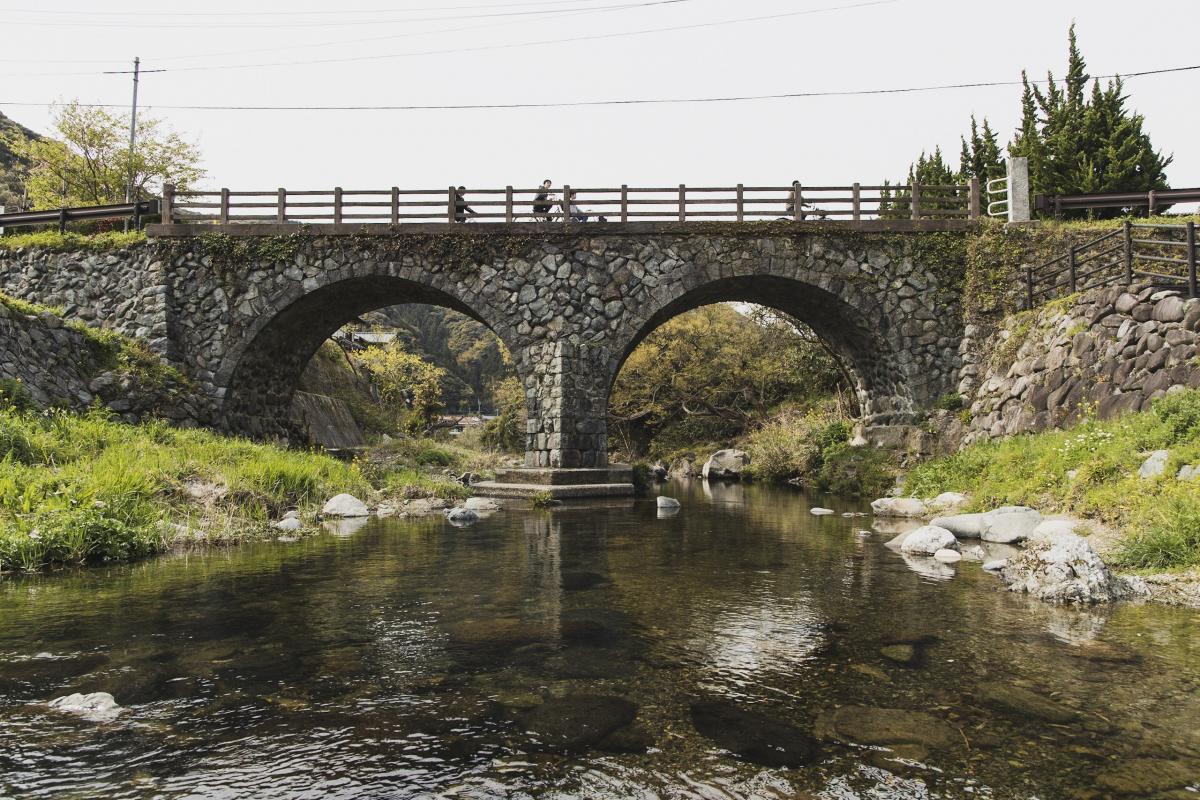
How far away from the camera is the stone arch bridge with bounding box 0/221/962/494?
787 inches

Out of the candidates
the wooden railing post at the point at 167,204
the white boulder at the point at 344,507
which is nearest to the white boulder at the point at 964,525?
the white boulder at the point at 344,507

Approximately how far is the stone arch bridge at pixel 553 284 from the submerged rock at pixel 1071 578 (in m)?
13.2

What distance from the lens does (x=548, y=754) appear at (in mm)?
3678

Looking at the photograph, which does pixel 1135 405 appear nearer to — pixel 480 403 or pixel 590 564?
pixel 590 564

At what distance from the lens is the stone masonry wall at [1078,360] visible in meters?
12.2

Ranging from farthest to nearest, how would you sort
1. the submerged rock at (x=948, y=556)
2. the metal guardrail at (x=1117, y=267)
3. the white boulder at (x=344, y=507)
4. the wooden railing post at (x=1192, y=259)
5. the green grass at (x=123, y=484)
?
the white boulder at (x=344, y=507) < the metal guardrail at (x=1117, y=267) < the wooden railing post at (x=1192, y=259) < the submerged rock at (x=948, y=556) < the green grass at (x=123, y=484)

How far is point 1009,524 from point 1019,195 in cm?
1303

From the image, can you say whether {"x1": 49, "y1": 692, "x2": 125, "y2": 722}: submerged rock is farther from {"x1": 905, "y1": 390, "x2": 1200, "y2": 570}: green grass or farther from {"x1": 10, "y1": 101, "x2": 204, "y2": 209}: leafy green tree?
{"x1": 10, "y1": 101, "x2": 204, "y2": 209}: leafy green tree

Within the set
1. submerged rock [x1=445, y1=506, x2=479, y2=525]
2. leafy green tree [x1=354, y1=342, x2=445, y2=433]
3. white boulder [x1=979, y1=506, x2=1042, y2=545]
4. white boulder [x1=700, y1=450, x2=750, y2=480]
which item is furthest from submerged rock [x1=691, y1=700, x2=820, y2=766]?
leafy green tree [x1=354, y1=342, x2=445, y2=433]

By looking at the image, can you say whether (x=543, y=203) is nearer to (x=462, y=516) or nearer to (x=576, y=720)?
(x=462, y=516)

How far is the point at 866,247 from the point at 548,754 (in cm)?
1897

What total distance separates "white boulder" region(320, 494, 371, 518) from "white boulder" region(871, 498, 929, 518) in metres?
10.7

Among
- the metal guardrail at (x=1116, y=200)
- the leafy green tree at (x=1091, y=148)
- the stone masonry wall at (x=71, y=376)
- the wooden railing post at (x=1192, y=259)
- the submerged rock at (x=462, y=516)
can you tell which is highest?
the leafy green tree at (x=1091, y=148)

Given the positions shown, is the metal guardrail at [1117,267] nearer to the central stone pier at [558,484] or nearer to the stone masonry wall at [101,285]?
the central stone pier at [558,484]
